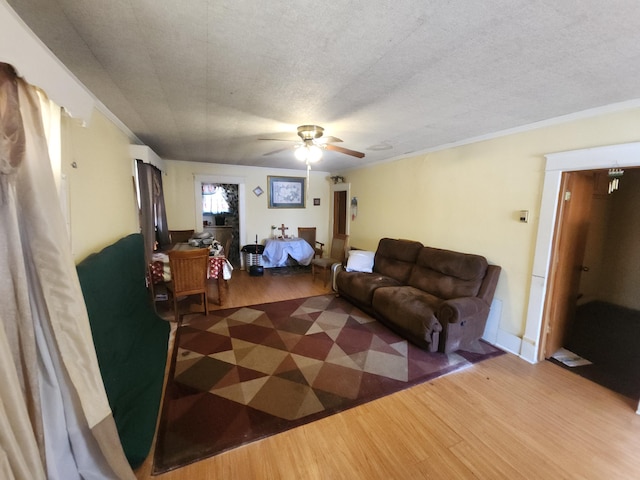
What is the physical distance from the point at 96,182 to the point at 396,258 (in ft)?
11.7

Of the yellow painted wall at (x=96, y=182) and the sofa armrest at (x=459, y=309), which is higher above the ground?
the yellow painted wall at (x=96, y=182)

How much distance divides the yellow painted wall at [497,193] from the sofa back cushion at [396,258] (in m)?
0.27

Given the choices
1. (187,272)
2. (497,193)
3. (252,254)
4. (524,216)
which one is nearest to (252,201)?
(252,254)

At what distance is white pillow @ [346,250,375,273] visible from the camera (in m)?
4.04

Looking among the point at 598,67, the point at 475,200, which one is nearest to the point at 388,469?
the point at 598,67

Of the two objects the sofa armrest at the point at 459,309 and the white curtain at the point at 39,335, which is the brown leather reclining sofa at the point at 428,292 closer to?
the sofa armrest at the point at 459,309

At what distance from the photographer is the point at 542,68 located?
151 cm

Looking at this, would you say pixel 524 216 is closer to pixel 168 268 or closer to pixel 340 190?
pixel 340 190

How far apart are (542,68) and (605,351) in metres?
3.02

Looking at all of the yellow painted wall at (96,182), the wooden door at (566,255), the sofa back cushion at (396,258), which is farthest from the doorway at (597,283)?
the yellow painted wall at (96,182)

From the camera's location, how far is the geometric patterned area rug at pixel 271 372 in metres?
1.69

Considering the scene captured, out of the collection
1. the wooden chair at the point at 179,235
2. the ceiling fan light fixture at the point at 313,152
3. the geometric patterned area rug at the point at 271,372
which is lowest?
the geometric patterned area rug at the point at 271,372

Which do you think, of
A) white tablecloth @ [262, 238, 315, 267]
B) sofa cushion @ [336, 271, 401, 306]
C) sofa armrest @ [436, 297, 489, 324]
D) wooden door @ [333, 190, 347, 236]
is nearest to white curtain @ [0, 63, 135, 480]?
sofa armrest @ [436, 297, 489, 324]

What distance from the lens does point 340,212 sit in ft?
19.8
